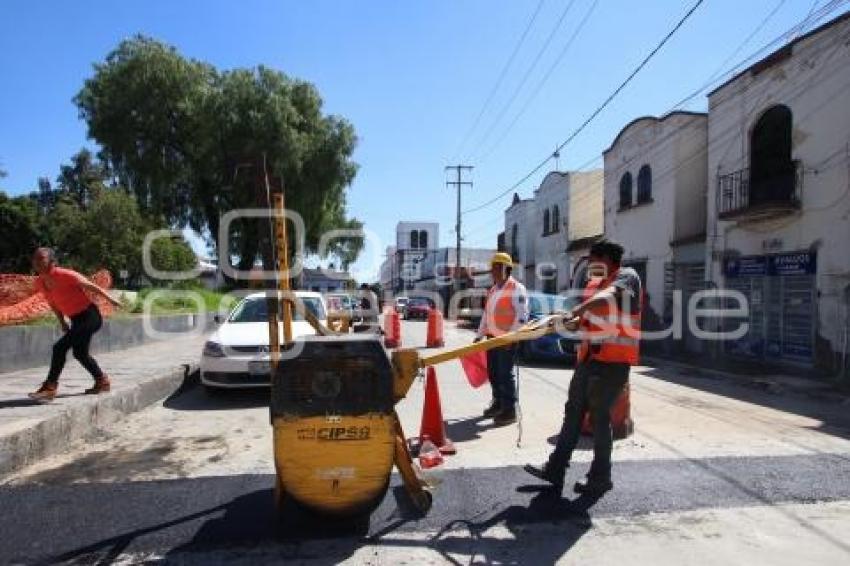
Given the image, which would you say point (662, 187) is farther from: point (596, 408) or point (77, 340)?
point (77, 340)

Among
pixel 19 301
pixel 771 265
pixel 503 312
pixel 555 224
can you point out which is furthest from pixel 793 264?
pixel 555 224

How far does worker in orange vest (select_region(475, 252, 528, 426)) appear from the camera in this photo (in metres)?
7.63

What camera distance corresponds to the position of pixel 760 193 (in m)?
16.8

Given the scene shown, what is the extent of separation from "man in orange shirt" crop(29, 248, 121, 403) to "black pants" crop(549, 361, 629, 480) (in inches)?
190

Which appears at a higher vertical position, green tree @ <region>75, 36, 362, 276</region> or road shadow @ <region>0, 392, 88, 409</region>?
green tree @ <region>75, 36, 362, 276</region>

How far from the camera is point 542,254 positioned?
36094 mm

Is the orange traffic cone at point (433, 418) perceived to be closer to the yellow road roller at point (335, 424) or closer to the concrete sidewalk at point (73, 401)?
the yellow road roller at point (335, 424)

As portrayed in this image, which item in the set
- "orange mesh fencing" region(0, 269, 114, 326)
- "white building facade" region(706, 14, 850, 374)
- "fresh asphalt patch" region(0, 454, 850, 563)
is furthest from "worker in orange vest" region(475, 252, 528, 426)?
"white building facade" region(706, 14, 850, 374)

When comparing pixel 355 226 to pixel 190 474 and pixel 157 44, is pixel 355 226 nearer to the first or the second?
pixel 157 44

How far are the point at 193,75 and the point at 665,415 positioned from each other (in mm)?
27674

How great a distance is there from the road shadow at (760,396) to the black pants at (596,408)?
12.8 ft

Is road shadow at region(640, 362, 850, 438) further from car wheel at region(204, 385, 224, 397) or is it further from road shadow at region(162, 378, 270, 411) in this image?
car wheel at region(204, 385, 224, 397)

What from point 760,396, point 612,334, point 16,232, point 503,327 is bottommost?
point 760,396

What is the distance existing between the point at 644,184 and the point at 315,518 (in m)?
21.0
